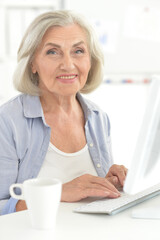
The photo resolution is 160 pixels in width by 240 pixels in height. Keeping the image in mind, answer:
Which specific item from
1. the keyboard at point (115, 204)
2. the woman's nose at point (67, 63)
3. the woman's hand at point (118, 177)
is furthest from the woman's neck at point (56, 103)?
the keyboard at point (115, 204)

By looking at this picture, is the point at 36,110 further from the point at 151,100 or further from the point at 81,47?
the point at 151,100

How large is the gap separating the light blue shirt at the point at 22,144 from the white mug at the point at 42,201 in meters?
0.39

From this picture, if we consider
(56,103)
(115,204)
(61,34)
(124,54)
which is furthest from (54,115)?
(124,54)

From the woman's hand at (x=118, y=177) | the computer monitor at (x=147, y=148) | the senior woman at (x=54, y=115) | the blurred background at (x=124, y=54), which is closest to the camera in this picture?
the computer monitor at (x=147, y=148)

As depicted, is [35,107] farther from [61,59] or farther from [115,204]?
[115,204]

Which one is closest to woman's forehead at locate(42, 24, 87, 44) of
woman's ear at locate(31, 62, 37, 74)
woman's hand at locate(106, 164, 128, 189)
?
woman's ear at locate(31, 62, 37, 74)

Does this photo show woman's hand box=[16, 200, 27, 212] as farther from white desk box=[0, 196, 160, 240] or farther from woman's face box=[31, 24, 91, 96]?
woman's face box=[31, 24, 91, 96]

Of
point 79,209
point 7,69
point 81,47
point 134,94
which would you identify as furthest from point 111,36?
point 79,209

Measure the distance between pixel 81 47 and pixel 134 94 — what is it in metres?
1.98

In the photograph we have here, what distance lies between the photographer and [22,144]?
1.44m

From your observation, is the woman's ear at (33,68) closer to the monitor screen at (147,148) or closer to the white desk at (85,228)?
the white desk at (85,228)

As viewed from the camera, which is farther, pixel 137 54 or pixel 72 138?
pixel 137 54

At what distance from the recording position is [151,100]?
0.82 m

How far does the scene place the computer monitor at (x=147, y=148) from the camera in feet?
2.70
